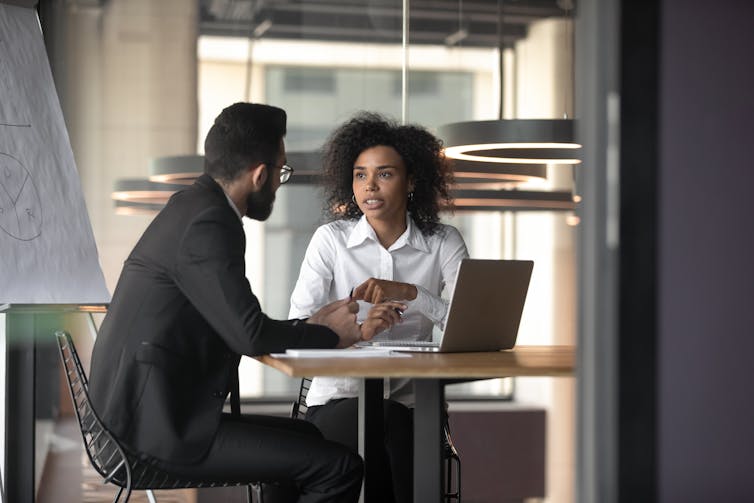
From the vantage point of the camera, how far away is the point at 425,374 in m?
2.50

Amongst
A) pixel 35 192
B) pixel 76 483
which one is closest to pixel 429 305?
pixel 35 192

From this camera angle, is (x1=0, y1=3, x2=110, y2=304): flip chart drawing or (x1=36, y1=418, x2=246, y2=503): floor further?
(x1=36, y1=418, x2=246, y2=503): floor

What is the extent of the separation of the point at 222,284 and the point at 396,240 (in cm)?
122

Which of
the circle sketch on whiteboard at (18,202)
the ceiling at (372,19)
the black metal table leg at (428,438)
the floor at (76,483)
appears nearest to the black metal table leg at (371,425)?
the black metal table leg at (428,438)

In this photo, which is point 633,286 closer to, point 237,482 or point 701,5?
point 701,5

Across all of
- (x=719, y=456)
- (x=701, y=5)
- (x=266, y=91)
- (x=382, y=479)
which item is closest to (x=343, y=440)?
(x=382, y=479)

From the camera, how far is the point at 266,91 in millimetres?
8008

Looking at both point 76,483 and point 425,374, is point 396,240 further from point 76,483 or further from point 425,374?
point 76,483

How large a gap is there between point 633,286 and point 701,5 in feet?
1.72

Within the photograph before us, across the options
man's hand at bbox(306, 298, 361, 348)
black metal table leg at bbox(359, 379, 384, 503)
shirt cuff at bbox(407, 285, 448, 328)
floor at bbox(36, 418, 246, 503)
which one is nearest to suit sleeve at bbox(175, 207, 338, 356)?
man's hand at bbox(306, 298, 361, 348)

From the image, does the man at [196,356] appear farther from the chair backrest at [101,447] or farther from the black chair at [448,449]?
the black chair at [448,449]

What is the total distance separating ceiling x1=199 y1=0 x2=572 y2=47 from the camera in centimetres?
748

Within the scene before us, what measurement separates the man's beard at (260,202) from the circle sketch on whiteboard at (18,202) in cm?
95

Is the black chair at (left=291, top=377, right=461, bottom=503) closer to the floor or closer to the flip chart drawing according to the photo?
the flip chart drawing
